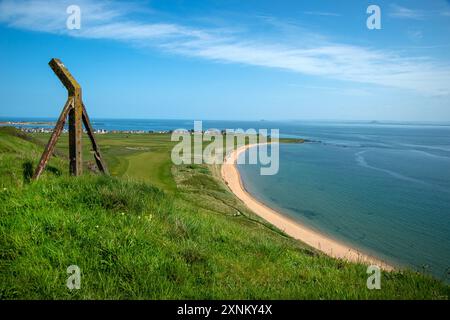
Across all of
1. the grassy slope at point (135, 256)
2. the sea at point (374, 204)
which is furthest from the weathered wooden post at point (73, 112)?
the sea at point (374, 204)


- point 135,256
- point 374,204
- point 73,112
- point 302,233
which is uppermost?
point 73,112

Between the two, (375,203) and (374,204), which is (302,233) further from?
(375,203)

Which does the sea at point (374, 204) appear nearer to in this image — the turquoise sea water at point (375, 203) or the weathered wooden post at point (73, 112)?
the turquoise sea water at point (375, 203)

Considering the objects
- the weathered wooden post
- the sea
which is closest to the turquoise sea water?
the sea

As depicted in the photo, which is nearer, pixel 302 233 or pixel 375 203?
pixel 302 233

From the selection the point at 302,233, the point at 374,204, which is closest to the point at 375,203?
the point at 374,204

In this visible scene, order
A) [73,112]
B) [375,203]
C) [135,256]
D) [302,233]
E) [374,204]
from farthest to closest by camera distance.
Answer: [375,203], [374,204], [302,233], [73,112], [135,256]

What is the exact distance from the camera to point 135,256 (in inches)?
211

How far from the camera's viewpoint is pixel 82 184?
318 inches

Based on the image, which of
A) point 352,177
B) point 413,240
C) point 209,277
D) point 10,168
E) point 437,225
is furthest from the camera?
point 352,177

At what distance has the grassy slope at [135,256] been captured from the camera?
4.74 metres
